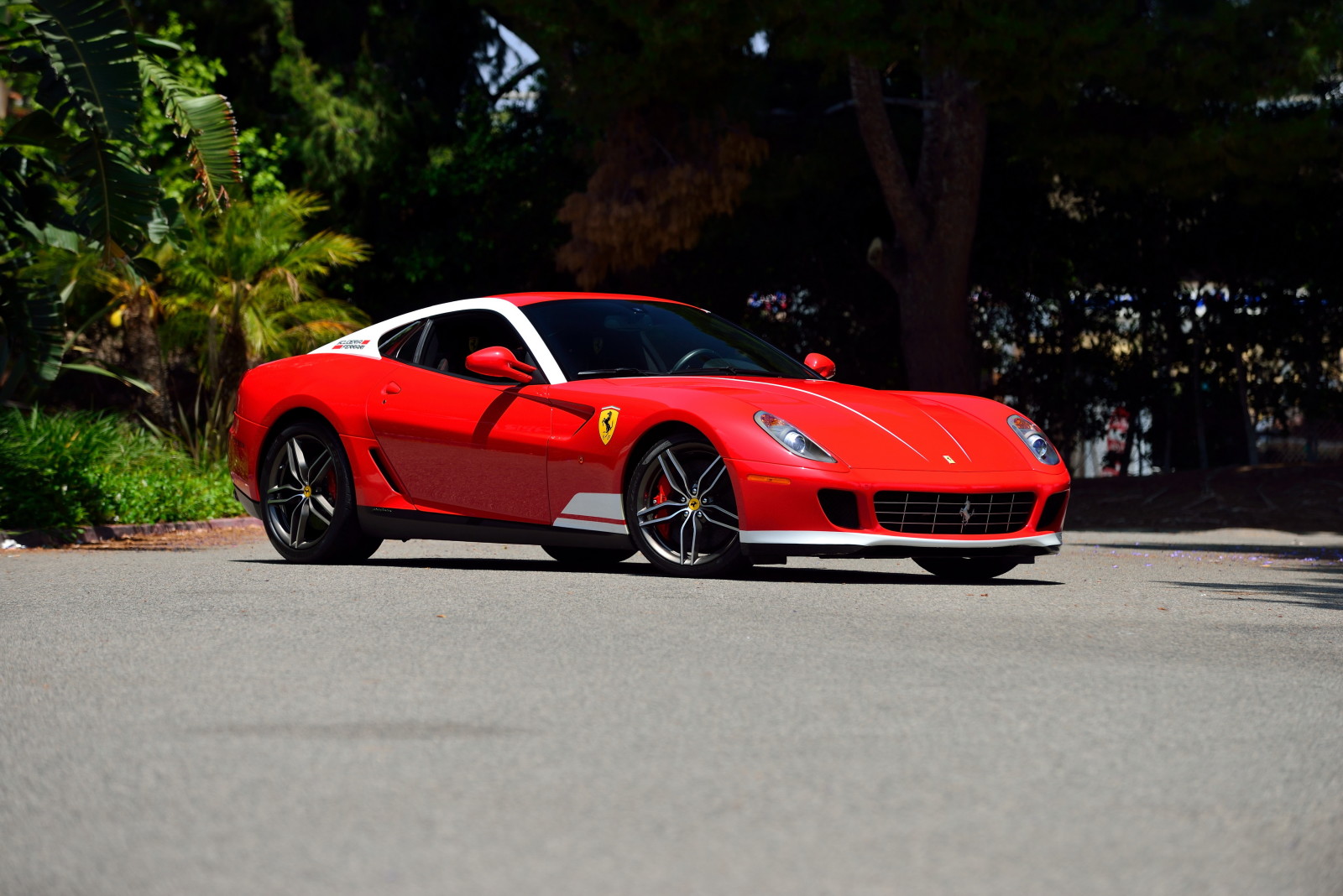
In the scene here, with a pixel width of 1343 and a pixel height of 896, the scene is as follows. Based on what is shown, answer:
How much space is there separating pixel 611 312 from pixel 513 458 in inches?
44.5

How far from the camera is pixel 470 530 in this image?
31.3ft

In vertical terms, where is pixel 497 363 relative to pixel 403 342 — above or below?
below

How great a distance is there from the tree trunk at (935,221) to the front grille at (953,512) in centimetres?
1028

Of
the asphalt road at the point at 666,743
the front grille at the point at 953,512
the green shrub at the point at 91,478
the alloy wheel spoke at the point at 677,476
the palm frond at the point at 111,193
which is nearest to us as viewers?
the asphalt road at the point at 666,743

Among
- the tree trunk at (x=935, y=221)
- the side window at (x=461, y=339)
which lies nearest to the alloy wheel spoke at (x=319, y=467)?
the side window at (x=461, y=339)

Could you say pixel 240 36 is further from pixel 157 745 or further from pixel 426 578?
pixel 157 745

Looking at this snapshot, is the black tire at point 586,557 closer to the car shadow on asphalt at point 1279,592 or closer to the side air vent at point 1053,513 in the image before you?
the side air vent at point 1053,513

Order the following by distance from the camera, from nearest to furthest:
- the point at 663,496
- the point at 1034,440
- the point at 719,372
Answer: the point at 663,496
the point at 1034,440
the point at 719,372

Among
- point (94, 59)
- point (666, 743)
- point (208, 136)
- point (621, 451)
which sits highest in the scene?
point (94, 59)

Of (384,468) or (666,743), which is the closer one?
(666,743)

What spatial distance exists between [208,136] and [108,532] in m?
3.22

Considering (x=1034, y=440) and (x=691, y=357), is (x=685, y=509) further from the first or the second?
(x=1034, y=440)

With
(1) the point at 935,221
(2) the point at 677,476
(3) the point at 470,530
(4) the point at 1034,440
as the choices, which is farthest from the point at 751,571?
(1) the point at 935,221

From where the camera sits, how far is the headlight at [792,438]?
845 cm
